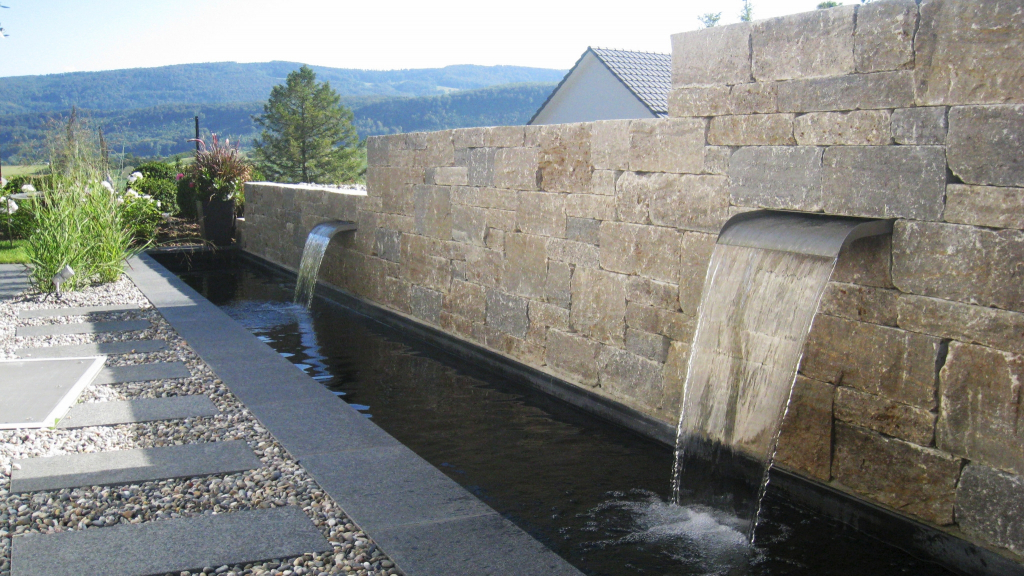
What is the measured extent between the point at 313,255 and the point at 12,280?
346 centimetres

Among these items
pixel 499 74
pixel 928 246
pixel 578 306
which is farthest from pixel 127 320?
pixel 499 74

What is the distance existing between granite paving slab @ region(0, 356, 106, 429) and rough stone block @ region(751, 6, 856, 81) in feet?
13.0

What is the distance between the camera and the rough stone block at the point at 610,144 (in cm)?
453

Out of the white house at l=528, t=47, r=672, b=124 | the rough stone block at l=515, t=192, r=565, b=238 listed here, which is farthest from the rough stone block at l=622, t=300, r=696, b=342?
the white house at l=528, t=47, r=672, b=124

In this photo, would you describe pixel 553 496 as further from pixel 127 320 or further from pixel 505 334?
pixel 127 320

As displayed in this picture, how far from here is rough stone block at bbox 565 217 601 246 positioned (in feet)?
15.8

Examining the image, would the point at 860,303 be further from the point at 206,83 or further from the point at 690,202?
the point at 206,83

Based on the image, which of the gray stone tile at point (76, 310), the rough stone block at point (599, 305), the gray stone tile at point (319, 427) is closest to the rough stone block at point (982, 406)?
the rough stone block at point (599, 305)

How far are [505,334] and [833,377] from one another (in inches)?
111

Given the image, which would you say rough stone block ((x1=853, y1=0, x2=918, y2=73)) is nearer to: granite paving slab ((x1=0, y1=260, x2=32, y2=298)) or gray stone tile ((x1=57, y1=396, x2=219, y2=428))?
gray stone tile ((x1=57, y1=396, x2=219, y2=428))

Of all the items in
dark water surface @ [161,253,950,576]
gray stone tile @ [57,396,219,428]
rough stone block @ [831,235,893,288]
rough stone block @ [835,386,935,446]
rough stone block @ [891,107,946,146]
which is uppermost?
rough stone block @ [891,107,946,146]

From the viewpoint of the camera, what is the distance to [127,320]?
22.1ft

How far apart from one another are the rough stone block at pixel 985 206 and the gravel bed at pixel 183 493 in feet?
7.75

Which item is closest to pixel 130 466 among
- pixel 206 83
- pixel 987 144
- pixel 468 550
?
pixel 468 550
